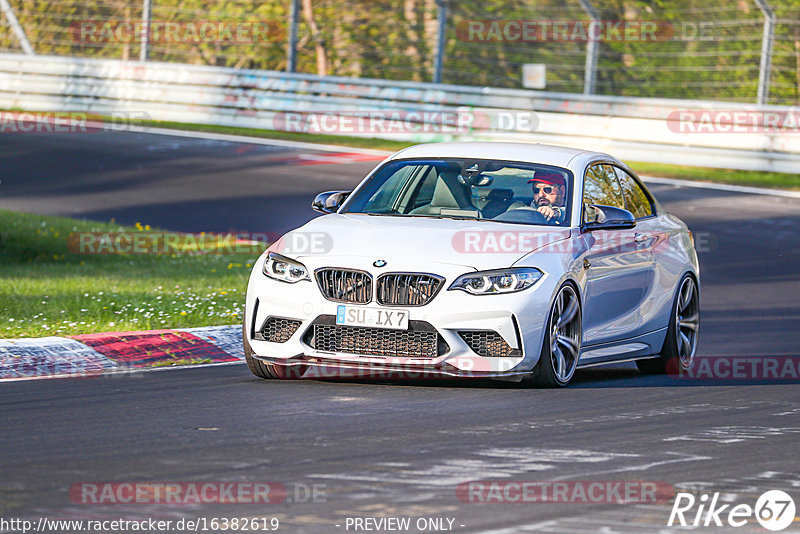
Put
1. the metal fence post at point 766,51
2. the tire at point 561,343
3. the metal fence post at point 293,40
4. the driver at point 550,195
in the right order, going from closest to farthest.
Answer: the tire at point 561,343 < the driver at point 550,195 < the metal fence post at point 766,51 < the metal fence post at point 293,40

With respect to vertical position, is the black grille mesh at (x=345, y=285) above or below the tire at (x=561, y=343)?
above

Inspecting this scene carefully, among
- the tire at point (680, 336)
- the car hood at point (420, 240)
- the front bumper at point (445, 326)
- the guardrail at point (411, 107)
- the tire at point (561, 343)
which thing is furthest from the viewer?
the guardrail at point (411, 107)

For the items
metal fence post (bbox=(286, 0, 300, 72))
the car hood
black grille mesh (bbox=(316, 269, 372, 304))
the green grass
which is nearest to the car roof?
the car hood

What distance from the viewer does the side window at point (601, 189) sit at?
9758 mm

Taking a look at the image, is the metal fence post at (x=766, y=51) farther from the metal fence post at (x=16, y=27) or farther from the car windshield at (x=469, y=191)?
the car windshield at (x=469, y=191)

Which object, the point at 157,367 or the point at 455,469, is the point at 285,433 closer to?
the point at 455,469

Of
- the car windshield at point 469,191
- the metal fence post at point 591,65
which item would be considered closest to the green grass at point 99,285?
the car windshield at point 469,191

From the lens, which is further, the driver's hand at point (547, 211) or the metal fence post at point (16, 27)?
the metal fence post at point (16, 27)

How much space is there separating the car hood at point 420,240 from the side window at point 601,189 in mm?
615

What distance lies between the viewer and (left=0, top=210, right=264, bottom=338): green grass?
11.0 m

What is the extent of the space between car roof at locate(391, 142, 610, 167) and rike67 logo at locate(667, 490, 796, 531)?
4145 millimetres

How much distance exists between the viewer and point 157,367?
32.1ft

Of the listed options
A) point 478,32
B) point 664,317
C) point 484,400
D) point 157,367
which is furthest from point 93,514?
point 478,32

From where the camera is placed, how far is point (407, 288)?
331 inches
